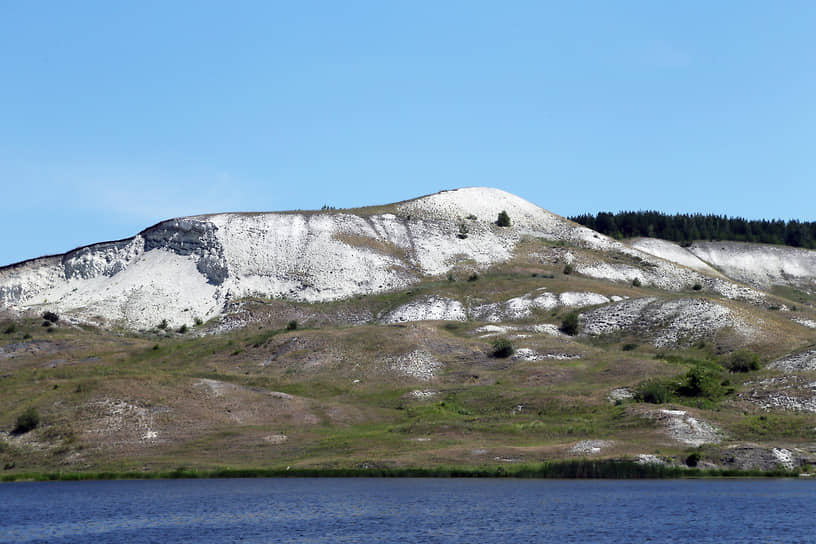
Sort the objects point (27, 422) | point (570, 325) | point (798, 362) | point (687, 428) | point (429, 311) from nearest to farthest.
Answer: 1. point (687, 428)
2. point (27, 422)
3. point (798, 362)
4. point (570, 325)
5. point (429, 311)

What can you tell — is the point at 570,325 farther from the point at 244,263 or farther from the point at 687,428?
the point at 244,263

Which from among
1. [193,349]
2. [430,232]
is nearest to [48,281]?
[193,349]

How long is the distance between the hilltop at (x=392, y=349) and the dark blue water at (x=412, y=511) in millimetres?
6928

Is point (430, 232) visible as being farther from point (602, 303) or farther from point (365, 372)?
point (365, 372)

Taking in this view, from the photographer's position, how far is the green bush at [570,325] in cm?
12912

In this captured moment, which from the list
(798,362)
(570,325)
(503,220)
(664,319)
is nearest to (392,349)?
(570,325)

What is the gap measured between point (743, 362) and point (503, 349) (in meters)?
29.0

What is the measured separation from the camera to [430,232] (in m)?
180

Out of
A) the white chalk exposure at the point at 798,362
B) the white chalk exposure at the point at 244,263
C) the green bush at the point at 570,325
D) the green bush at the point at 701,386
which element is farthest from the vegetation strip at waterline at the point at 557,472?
the white chalk exposure at the point at 244,263

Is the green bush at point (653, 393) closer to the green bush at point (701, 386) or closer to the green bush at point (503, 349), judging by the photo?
the green bush at point (701, 386)

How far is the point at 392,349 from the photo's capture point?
11600cm

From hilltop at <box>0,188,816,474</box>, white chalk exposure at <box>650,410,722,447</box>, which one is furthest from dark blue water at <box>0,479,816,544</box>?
white chalk exposure at <box>650,410,722,447</box>

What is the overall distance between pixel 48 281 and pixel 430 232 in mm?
71480

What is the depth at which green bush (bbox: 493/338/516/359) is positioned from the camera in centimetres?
11488
